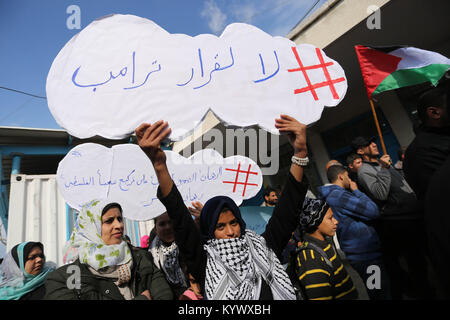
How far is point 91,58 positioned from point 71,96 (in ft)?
0.86

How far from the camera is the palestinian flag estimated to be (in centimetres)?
212

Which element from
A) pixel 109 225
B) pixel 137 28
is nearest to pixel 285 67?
pixel 137 28

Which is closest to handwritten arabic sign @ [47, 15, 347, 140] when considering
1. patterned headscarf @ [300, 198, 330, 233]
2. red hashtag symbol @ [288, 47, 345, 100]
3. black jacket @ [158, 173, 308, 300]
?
red hashtag symbol @ [288, 47, 345, 100]

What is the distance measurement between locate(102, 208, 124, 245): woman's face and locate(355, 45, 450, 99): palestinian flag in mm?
2395

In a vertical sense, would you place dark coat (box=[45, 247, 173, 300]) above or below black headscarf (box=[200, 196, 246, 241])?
below

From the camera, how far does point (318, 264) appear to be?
145cm

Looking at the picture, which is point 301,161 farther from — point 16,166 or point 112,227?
point 16,166

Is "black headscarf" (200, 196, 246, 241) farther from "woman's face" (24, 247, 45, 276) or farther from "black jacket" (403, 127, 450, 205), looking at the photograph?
"woman's face" (24, 247, 45, 276)

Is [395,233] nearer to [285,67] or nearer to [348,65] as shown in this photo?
[285,67]

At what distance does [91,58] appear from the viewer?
1.46 meters

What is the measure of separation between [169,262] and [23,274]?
1764 millimetres

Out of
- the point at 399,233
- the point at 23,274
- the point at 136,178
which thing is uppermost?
the point at 136,178

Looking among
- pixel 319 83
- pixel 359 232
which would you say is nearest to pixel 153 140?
pixel 319 83
